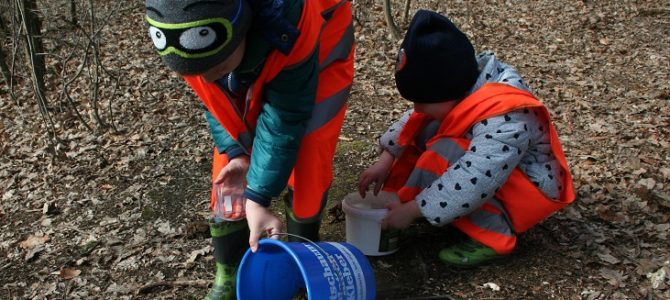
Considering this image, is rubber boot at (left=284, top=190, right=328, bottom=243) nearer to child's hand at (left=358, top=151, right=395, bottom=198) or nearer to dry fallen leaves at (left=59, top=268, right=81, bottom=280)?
child's hand at (left=358, top=151, right=395, bottom=198)

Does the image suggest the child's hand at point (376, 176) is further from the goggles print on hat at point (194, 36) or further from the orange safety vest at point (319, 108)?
the goggles print on hat at point (194, 36)

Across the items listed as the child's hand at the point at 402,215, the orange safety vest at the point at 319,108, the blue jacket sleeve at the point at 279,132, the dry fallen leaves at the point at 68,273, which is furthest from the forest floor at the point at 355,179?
the blue jacket sleeve at the point at 279,132

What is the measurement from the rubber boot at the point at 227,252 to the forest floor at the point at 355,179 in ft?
0.59

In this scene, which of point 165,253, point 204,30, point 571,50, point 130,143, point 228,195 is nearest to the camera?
point 204,30

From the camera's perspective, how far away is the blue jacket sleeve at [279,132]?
2.29 m

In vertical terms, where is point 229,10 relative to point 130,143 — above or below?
above

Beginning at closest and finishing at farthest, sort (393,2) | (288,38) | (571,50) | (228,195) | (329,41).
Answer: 1. (288,38)
2. (329,41)
3. (228,195)
4. (571,50)
5. (393,2)

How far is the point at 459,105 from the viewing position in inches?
111

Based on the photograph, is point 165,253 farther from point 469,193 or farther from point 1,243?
point 469,193

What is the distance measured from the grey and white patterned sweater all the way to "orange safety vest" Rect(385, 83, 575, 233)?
36mm

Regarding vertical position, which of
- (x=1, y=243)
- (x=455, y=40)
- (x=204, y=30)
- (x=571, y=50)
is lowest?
(x=1, y=243)

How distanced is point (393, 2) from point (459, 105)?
20.0ft

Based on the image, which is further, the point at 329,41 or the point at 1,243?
the point at 1,243

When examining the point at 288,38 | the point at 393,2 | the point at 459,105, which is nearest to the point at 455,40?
the point at 459,105
